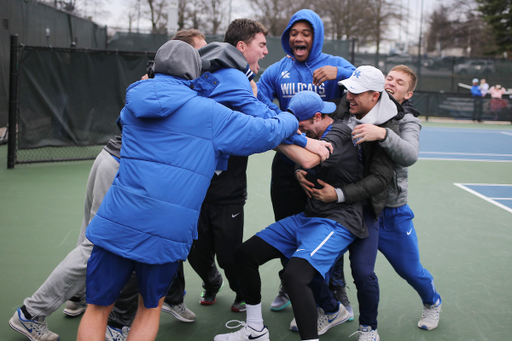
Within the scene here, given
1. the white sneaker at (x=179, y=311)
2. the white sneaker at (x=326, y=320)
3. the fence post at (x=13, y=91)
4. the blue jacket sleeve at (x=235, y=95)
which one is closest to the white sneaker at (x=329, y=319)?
the white sneaker at (x=326, y=320)

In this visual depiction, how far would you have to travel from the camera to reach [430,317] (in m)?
3.52

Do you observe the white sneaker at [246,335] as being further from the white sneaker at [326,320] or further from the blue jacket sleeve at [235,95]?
the blue jacket sleeve at [235,95]

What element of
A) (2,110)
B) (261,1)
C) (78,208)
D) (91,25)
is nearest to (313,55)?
(78,208)

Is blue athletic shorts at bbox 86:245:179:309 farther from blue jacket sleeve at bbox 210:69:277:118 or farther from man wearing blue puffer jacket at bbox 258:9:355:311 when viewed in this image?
man wearing blue puffer jacket at bbox 258:9:355:311

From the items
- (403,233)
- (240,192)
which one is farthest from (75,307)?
(403,233)

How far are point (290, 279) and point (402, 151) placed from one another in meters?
1.12

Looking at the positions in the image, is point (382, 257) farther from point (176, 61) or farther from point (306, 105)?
point (176, 61)

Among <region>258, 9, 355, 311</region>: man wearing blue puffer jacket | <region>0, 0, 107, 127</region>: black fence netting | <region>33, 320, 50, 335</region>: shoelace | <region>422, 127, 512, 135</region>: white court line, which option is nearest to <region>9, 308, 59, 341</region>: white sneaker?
<region>33, 320, 50, 335</region>: shoelace

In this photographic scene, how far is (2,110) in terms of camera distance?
36.4 feet

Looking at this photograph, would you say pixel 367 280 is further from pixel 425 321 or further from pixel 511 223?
pixel 511 223

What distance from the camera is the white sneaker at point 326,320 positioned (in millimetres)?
3441

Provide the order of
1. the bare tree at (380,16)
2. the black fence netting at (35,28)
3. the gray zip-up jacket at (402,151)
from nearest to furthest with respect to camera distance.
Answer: the gray zip-up jacket at (402,151) < the black fence netting at (35,28) < the bare tree at (380,16)

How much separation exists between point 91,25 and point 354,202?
19021mm

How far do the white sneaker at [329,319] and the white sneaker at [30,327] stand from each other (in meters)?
1.89
